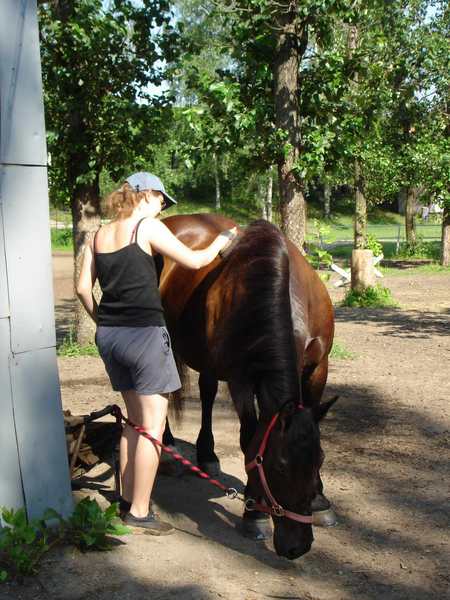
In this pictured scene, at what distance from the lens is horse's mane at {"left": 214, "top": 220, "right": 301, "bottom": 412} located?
3.26 metres

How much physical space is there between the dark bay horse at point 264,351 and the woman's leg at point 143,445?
40 centimetres

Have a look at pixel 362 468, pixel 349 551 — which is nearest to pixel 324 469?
pixel 362 468

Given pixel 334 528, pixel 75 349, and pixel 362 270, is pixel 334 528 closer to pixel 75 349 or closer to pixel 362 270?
pixel 75 349

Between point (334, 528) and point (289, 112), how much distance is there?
18.7 ft

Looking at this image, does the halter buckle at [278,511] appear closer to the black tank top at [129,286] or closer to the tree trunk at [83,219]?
the black tank top at [129,286]

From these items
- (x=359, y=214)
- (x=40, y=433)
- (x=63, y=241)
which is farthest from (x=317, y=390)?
(x=63, y=241)

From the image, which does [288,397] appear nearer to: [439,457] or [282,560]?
[282,560]

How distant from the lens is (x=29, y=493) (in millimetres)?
3443

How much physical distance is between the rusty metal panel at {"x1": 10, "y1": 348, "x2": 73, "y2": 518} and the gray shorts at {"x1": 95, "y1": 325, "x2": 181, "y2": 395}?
30 centimetres

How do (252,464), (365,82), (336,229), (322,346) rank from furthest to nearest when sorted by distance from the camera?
(336,229)
(365,82)
(322,346)
(252,464)

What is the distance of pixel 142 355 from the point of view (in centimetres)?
350

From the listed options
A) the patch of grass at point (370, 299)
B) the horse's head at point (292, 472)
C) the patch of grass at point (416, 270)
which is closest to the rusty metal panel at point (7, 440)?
the horse's head at point (292, 472)

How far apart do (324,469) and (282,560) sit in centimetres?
134

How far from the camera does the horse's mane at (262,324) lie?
10.7ft
